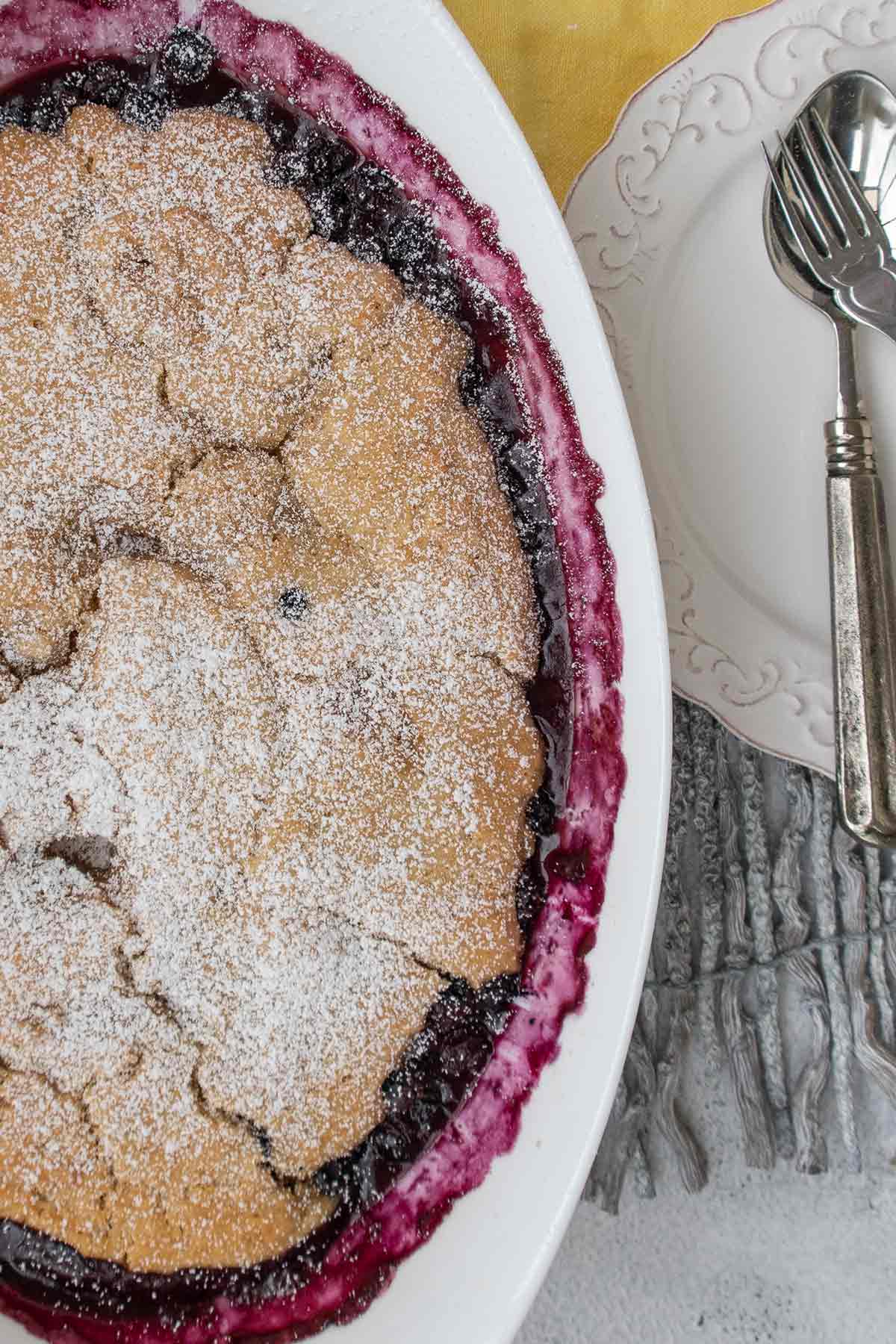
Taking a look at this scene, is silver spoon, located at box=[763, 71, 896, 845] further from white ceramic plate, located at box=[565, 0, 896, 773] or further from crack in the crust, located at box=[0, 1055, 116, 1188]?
crack in the crust, located at box=[0, 1055, 116, 1188]

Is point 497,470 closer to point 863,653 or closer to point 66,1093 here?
point 863,653

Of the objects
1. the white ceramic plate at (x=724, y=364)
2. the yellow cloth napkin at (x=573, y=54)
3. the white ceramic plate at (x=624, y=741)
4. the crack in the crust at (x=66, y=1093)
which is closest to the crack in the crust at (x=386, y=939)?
the white ceramic plate at (x=624, y=741)

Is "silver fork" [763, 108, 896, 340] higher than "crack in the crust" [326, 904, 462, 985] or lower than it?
higher

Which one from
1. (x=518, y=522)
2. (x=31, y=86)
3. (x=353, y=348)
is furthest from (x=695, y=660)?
(x=31, y=86)

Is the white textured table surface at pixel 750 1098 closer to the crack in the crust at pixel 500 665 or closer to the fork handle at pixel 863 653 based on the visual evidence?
the fork handle at pixel 863 653

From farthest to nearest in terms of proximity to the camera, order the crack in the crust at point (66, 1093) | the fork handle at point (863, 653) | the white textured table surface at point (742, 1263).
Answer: the white textured table surface at point (742, 1263)
the fork handle at point (863, 653)
the crack in the crust at point (66, 1093)

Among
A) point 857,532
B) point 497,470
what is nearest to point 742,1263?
point 857,532

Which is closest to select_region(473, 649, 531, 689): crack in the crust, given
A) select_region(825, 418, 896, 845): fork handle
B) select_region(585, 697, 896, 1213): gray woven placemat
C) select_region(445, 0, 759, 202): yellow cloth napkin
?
select_region(585, 697, 896, 1213): gray woven placemat
